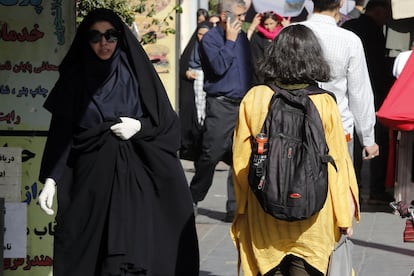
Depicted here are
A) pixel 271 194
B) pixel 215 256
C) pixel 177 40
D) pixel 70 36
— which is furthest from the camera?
pixel 177 40

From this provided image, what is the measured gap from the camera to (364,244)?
942cm

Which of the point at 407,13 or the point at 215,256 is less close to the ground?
the point at 407,13

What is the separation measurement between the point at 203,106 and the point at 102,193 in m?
4.97

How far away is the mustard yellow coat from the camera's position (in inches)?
212

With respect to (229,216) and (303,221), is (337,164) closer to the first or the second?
(303,221)

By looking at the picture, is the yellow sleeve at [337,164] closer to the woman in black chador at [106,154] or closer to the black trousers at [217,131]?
the woman in black chador at [106,154]

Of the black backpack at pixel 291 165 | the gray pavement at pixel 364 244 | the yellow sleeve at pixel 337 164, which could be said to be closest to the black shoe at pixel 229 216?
the gray pavement at pixel 364 244

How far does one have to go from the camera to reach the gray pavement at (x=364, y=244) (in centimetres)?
839

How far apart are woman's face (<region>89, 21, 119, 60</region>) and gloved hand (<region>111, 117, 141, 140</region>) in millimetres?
377

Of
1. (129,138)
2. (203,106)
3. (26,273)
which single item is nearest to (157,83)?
(129,138)

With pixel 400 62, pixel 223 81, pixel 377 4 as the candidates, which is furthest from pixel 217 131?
pixel 377 4

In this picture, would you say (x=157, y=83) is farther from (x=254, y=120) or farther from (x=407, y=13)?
(x=407, y=13)

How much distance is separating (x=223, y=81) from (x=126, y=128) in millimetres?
3945

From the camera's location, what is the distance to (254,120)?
5398 mm
